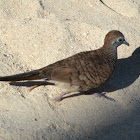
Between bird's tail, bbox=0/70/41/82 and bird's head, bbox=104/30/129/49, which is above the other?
bird's head, bbox=104/30/129/49

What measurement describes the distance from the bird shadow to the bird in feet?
1.04

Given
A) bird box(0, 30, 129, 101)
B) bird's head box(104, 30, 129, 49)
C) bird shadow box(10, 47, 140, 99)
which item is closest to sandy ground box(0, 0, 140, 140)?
bird shadow box(10, 47, 140, 99)

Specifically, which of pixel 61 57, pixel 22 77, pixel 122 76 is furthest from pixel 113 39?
pixel 22 77

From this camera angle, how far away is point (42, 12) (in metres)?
6.36

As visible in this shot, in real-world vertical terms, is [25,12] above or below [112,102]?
above

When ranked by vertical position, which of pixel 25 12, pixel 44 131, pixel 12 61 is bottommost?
pixel 44 131

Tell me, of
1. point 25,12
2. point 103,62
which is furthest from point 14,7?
point 103,62

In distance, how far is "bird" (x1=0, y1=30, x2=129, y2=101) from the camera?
4.65 meters

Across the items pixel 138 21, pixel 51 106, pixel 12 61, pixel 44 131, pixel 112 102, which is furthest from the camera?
pixel 138 21

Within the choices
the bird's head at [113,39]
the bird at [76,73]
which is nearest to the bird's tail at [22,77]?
the bird at [76,73]

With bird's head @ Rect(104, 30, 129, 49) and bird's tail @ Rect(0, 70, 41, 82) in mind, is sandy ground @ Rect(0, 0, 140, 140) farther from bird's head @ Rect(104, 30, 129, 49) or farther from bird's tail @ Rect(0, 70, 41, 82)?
bird's head @ Rect(104, 30, 129, 49)

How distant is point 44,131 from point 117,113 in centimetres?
121

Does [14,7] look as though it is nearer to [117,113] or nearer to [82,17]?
[82,17]

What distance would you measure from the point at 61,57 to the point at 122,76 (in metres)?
1.10
